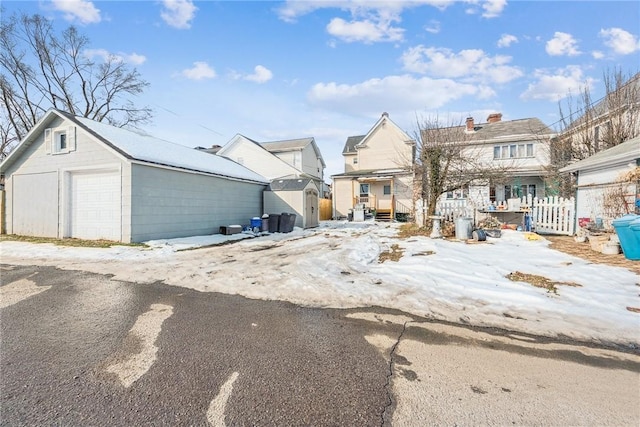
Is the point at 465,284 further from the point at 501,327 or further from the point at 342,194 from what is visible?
the point at 342,194

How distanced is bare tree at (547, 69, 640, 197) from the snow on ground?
1008cm

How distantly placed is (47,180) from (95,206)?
3146mm

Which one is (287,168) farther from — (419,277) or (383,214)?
(419,277)

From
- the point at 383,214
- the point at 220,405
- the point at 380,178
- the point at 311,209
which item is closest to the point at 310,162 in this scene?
the point at 380,178

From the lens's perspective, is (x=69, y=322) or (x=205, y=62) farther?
(x=205, y=62)

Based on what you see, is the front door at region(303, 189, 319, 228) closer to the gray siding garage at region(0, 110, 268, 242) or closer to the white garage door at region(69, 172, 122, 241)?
the gray siding garage at region(0, 110, 268, 242)

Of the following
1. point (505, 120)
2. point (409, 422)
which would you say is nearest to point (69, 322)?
point (409, 422)

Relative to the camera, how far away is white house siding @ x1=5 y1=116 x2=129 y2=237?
11.2m

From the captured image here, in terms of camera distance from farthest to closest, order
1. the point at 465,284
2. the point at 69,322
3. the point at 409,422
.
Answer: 1. the point at 465,284
2. the point at 69,322
3. the point at 409,422

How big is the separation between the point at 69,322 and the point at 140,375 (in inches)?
77.2

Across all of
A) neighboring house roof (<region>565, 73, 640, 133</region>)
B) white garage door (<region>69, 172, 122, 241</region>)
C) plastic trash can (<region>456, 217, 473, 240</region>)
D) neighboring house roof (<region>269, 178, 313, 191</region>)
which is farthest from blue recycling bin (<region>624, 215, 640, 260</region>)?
white garage door (<region>69, 172, 122, 241</region>)

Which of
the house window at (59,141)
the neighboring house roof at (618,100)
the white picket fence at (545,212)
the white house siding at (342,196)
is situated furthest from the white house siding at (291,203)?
the neighboring house roof at (618,100)

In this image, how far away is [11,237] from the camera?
12.2 m

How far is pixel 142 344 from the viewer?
301cm
